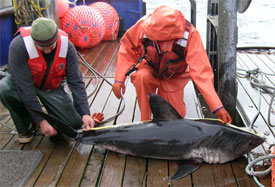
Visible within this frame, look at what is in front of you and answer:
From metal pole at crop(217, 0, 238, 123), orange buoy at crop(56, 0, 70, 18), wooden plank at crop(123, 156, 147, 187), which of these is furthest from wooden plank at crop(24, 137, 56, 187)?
orange buoy at crop(56, 0, 70, 18)

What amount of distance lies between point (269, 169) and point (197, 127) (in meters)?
0.67

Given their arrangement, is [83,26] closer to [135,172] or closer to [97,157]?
[97,157]

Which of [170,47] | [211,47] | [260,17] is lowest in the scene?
[260,17]

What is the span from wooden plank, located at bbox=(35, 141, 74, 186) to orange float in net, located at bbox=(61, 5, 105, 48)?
3529mm

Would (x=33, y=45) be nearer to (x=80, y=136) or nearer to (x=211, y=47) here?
(x=80, y=136)

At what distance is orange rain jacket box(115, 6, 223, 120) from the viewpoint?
117 inches

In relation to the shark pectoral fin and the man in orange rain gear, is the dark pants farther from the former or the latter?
the shark pectoral fin

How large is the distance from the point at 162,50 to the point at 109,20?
4093 mm

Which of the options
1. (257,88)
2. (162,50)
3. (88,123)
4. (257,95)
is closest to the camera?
(88,123)

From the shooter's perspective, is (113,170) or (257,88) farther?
(257,88)

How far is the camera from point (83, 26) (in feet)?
21.1

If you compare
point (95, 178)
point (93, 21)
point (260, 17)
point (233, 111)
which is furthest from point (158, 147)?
point (260, 17)

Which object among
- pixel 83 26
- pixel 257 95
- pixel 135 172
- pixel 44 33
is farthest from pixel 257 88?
pixel 83 26

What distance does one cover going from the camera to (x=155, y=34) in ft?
9.99
